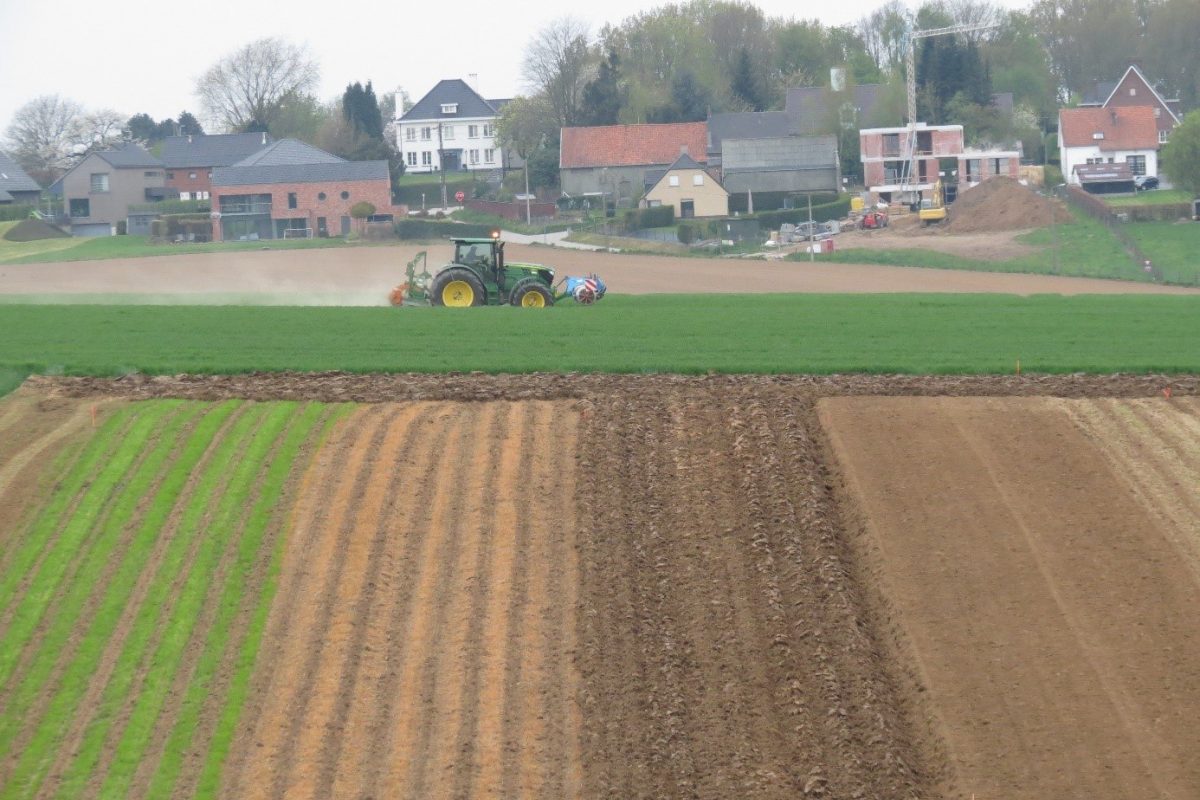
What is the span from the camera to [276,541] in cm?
1714

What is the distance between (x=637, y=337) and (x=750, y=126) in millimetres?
74726

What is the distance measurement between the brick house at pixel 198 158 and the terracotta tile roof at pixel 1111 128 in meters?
55.0

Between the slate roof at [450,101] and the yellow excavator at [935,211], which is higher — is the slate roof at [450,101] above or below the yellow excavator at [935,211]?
above

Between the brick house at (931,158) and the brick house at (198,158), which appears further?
the brick house at (198,158)

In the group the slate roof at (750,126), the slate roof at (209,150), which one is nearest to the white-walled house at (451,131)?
the slate roof at (209,150)

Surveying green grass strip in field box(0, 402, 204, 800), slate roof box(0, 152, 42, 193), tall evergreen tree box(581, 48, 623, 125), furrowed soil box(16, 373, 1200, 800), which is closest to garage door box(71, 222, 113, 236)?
slate roof box(0, 152, 42, 193)

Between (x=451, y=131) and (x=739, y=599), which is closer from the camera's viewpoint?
(x=739, y=599)

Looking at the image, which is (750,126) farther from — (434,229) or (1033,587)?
(1033,587)

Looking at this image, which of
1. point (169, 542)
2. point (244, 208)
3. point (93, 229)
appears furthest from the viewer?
point (93, 229)

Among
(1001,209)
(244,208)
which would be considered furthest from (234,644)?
(244,208)

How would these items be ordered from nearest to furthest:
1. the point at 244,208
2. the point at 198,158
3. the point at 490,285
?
the point at 490,285, the point at 244,208, the point at 198,158

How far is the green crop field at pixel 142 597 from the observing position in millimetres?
13656

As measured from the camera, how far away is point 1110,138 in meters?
91.4

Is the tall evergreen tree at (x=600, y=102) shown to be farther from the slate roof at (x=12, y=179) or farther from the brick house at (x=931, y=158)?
the slate roof at (x=12, y=179)
